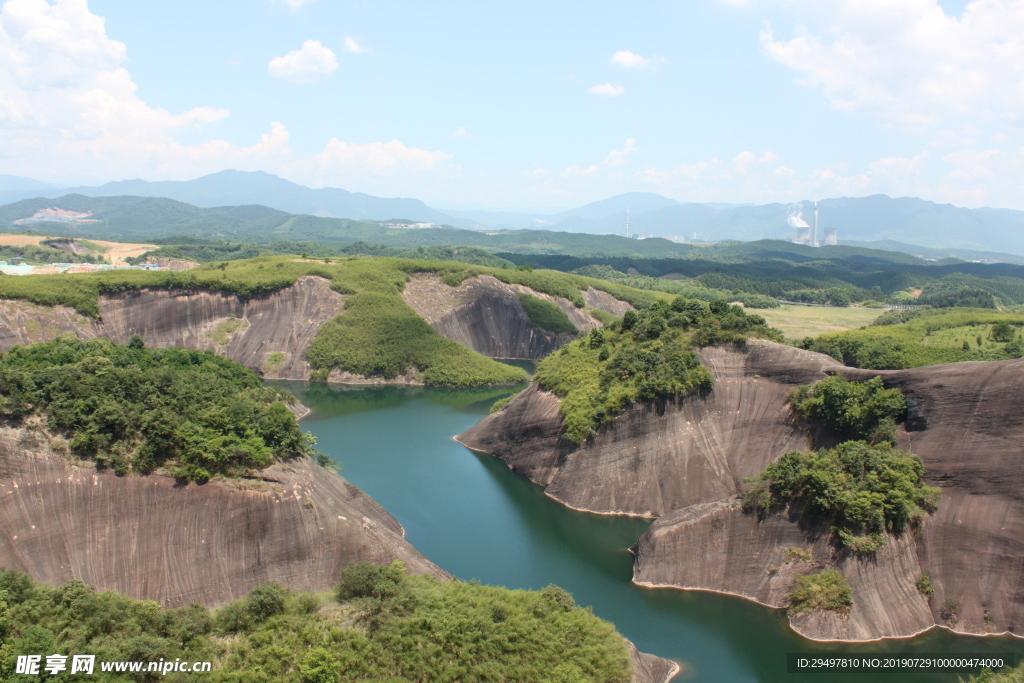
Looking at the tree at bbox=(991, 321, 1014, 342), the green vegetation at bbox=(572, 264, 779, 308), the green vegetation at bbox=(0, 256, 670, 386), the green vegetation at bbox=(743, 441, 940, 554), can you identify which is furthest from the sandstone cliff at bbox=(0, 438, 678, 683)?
the green vegetation at bbox=(572, 264, 779, 308)

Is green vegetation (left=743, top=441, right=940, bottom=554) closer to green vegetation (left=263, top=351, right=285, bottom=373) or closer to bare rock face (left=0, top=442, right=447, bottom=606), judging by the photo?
bare rock face (left=0, top=442, right=447, bottom=606)

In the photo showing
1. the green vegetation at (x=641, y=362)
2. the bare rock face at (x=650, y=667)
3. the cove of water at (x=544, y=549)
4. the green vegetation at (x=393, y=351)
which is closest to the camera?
the bare rock face at (x=650, y=667)

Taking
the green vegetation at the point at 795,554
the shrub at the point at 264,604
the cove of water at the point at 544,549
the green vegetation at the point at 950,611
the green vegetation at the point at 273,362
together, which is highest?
the shrub at the point at 264,604

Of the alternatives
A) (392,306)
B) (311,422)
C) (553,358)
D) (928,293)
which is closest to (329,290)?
(392,306)

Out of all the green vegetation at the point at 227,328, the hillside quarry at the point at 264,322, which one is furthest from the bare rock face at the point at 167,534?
the green vegetation at the point at 227,328

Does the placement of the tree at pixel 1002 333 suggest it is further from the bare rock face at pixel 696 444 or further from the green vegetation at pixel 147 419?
the green vegetation at pixel 147 419

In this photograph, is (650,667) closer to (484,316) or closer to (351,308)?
(351,308)

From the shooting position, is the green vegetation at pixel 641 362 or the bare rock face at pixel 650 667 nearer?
the bare rock face at pixel 650 667

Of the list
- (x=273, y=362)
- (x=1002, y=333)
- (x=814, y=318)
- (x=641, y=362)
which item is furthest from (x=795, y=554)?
(x=814, y=318)

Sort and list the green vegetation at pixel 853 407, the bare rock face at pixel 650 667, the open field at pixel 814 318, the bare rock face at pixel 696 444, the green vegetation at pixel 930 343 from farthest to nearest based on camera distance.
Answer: the open field at pixel 814 318 → the green vegetation at pixel 930 343 → the bare rock face at pixel 696 444 → the green vegetation at pixel 853 407 → the bare rock face at pixel 650 667
